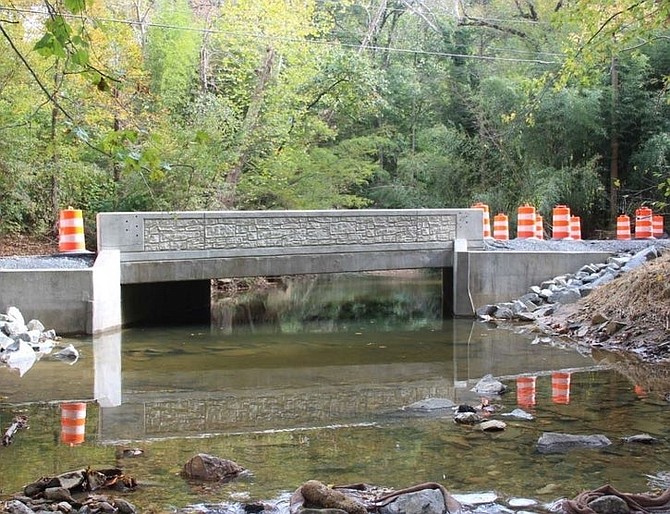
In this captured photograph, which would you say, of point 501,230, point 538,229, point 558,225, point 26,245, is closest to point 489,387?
point 558,225

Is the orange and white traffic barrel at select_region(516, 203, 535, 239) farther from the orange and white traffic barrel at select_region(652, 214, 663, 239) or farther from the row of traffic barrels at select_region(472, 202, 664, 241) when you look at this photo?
the orange and white traffic barrel at select_region(652, 214, 663, 239)

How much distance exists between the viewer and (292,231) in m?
15.5

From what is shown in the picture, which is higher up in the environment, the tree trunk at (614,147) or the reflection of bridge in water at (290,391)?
the tree trunk at (614,147)

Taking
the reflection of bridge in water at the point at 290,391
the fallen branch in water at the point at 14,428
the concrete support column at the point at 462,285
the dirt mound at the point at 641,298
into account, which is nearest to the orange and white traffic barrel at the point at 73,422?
the reflection of bridge in water at the point at 290,391

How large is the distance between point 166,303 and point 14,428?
10.8 meters

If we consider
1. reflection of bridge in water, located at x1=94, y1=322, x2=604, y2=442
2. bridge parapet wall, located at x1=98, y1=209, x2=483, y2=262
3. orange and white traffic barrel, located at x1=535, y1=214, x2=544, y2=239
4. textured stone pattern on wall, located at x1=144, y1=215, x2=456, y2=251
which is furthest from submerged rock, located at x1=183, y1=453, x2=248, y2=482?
orange and white traffic barrel, located at x1=535, y1=214, x2=544, y2=239

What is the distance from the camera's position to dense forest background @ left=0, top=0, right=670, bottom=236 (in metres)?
20.1

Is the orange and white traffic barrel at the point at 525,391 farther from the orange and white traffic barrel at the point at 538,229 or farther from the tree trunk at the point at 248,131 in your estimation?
the tree trunk at the point at 248,131

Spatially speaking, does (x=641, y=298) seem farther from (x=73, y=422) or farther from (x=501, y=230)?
(x=73, y=422)

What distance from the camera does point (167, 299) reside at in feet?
58.3

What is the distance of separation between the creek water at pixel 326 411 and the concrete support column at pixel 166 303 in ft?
3.51

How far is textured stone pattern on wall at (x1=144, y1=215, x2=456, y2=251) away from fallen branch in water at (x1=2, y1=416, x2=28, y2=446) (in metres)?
7.15

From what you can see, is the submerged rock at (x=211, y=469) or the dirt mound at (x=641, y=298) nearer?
the submerged rock at (x=211, y=469)

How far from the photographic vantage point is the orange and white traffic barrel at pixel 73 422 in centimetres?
684
